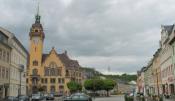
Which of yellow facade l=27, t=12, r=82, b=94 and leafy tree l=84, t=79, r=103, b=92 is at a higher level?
yellow facade l=27, t=12, r=82, b=94

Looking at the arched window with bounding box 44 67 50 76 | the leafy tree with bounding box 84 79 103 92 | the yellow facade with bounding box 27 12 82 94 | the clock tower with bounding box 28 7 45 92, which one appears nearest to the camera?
the leafy tree with bounding box 84 79 103 92

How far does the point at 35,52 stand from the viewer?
138m

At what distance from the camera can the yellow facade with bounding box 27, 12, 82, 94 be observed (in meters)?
136

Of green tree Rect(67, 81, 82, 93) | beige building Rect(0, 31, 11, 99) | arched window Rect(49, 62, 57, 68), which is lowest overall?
green tree Rect(67, 81, 82, 93)

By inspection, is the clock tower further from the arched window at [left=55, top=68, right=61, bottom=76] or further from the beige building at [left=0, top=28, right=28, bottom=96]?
the beige building at [left=0, top=28, right=28, bottom=96]

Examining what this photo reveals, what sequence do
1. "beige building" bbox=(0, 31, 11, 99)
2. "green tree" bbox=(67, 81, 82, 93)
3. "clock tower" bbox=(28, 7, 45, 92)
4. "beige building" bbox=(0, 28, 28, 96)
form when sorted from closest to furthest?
"beige building" bbox=(0, 31, 11, 99), "beige building" bbox=(0, 28, 28, 96), "green tree" bbox=(67, 81, 82, 93), "clock tower" bbox=(28, 7, 45, 92)

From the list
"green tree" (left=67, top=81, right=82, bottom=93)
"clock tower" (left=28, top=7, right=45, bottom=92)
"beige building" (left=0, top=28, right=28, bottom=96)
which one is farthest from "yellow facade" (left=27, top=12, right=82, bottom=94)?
"beige building" (left=0, top=28, right=28, bottom=96)

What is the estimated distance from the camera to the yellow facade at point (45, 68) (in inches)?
5369

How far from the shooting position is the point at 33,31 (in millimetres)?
135875

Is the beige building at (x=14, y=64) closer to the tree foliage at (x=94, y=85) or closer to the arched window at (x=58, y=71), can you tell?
the tree foliage at (x=94, y=85)

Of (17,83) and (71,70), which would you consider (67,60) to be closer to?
(71,70)

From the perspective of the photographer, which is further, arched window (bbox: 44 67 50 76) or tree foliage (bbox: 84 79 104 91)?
Result: arched window (bbox: 44 67 50 76)

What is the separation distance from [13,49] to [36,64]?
68252 millimetres

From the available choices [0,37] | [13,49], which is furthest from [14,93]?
[0,37]
